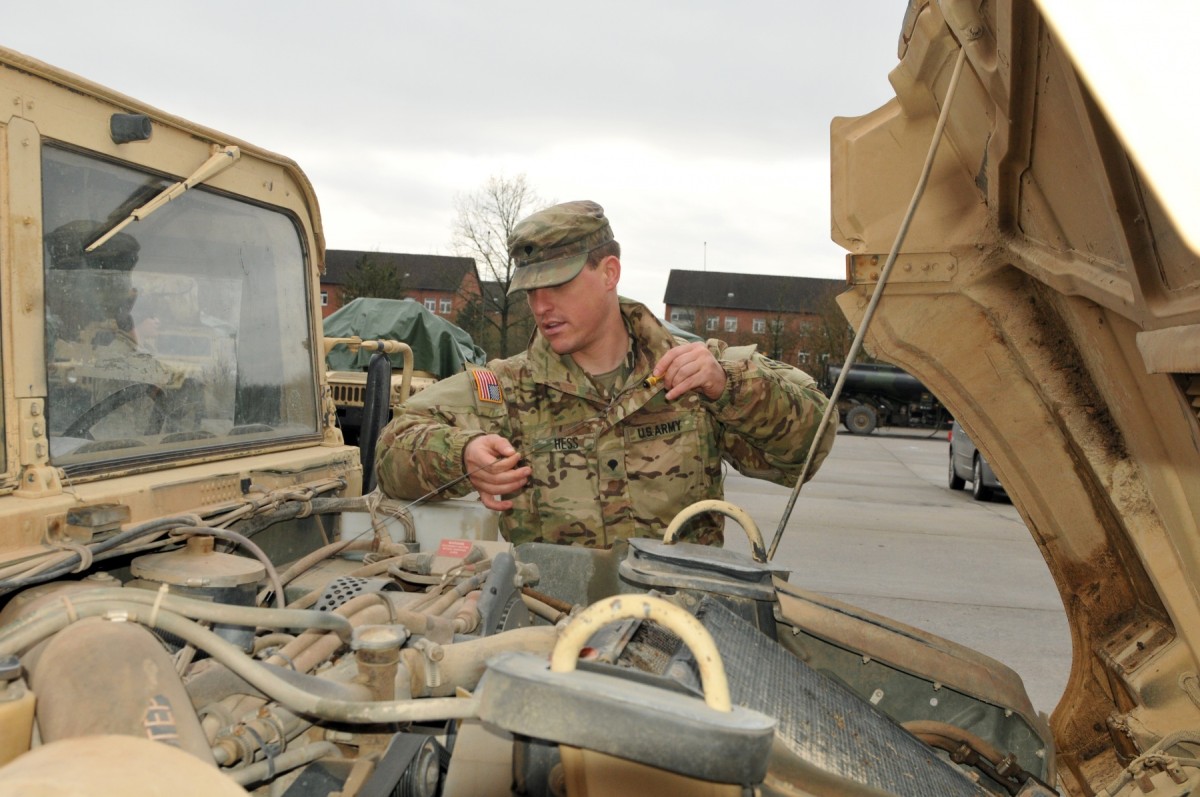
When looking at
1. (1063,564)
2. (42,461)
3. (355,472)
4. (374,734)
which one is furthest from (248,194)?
(1063,564)

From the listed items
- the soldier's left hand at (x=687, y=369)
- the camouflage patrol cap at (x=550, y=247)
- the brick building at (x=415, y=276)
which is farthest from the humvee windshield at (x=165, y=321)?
the brick building at (x=415, y=276)

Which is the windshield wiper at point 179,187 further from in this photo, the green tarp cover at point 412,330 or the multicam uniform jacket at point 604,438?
the green tarp cover at point 412,330

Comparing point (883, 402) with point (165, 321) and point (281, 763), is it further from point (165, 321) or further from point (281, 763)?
point (281, 763)

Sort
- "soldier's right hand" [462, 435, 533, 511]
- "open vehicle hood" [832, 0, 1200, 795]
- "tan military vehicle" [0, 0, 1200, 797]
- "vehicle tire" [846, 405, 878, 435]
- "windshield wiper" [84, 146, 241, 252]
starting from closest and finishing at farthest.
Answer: "tan military vehicle" [0, 0, 1200, 797]
"open vehicle hood" [832, 0, 1200, 795]
"windshield wiper" [84, 146, 241, 252]
"soldier's right hand" [462, 435, 533, 511]
"vehicle tire" [846, 405, 878, 435]

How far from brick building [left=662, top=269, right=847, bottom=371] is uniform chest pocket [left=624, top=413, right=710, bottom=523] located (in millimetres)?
37812

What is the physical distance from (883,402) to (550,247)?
25454mm

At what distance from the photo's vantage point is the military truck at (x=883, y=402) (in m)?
26.4

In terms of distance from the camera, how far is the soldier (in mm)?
3236

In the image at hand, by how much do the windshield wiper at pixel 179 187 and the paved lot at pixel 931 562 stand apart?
4.68 metres

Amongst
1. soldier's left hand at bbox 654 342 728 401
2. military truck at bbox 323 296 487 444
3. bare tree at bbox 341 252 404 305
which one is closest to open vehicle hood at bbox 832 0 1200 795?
soldier's left hand at bbox 654 342 728 401

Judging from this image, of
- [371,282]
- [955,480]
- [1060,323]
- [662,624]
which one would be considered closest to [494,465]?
[1060,323]

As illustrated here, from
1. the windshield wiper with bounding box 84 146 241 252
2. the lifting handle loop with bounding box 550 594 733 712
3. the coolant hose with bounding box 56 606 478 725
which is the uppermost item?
the windshield wiper with bounding box 84 146 241 252

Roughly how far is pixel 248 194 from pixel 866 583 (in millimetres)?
6228

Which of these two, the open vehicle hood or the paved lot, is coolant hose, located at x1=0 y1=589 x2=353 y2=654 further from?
the paved lot
